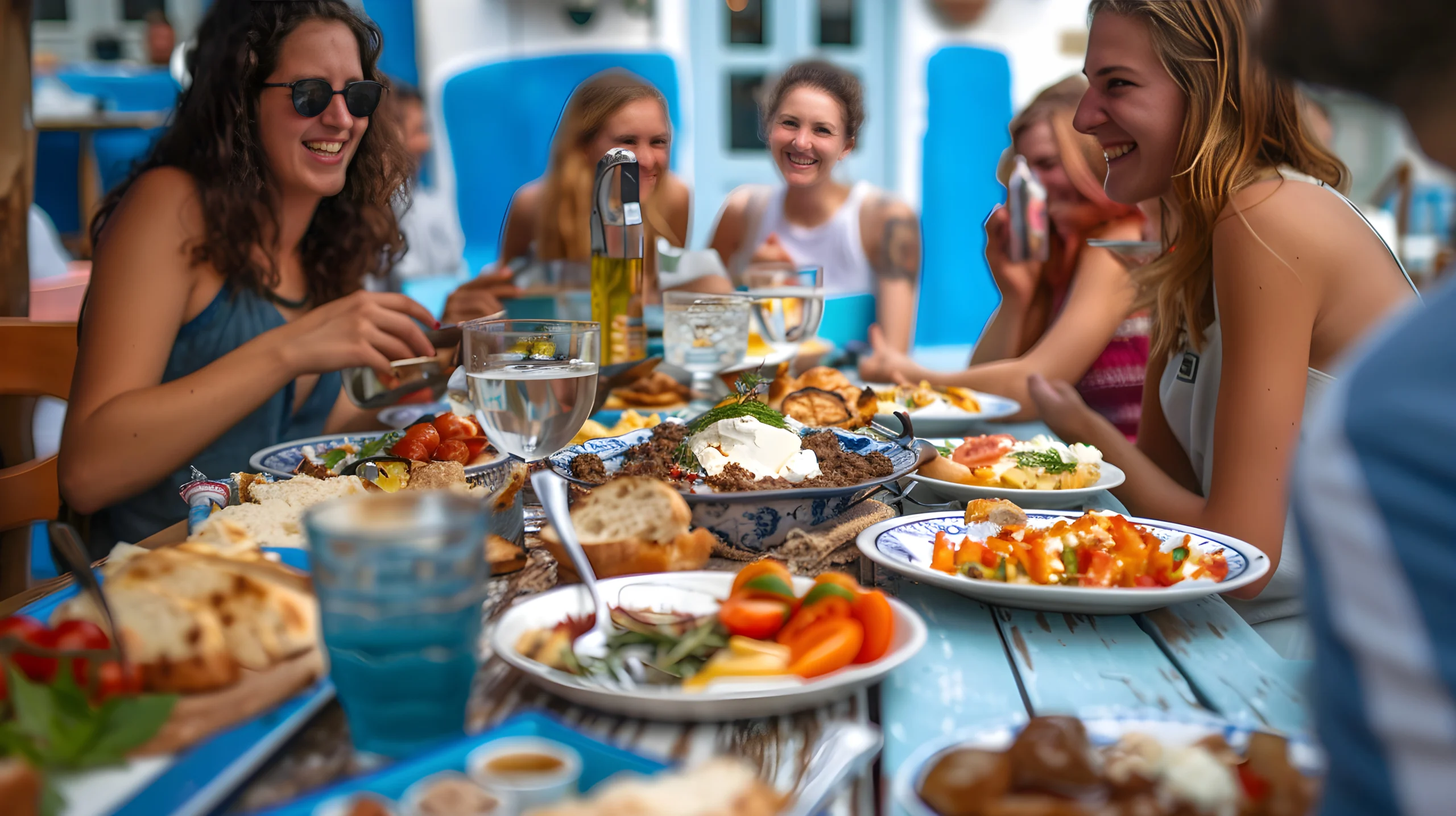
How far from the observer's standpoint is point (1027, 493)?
5.21 ft

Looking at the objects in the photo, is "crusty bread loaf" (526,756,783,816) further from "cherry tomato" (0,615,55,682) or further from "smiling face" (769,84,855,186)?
"smiling face" (769,84,855,186)

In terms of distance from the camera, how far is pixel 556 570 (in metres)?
1.30

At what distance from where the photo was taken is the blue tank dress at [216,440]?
86.1 inches

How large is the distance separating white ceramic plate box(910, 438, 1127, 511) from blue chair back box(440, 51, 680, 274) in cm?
695

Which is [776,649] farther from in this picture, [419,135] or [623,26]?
[623,26]

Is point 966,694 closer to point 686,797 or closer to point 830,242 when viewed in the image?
point 686,797

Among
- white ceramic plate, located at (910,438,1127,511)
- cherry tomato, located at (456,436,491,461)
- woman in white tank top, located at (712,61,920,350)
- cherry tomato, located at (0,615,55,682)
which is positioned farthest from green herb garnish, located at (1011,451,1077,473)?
woman in white tank top, located at (712,61,920,350)

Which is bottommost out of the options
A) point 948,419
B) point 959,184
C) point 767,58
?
point 948,419

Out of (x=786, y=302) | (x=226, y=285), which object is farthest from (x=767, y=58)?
(x=226, y=285)

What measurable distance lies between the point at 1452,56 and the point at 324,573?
81cm

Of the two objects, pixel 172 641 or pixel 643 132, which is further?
pixel 643 132

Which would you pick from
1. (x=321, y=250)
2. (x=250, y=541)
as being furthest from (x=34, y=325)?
(x=250, y=541)

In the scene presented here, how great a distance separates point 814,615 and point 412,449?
874mm

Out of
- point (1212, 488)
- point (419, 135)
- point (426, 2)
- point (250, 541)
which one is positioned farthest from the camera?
point (426, 2)
